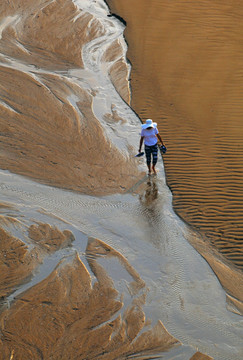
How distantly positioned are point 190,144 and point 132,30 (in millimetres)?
7219

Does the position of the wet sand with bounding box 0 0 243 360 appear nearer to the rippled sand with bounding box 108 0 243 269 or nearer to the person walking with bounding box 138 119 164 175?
the rippled sand with bounding box 108 0 243 269

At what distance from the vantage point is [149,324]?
7.16 metres

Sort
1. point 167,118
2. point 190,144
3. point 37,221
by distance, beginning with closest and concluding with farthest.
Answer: point 37,221, point 190,144, point 167,118

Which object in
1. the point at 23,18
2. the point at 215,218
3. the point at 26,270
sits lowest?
the point at 26,270

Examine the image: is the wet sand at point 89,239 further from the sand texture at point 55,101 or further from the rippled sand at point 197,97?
the rippled sand at point 197,97

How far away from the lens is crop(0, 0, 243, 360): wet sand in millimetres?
6898

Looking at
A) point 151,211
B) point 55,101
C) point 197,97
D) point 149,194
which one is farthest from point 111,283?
point 197,97

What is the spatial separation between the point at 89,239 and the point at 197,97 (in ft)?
20.4

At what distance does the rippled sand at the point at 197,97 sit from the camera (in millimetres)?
9773

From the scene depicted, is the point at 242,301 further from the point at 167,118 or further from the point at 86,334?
the point at 167,118

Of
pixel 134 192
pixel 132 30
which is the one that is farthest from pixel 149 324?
pixel 132 30

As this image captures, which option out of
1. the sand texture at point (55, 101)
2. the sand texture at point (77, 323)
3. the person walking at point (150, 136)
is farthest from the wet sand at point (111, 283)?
the person walking at point (150, 136)

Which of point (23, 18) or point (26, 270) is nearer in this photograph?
point (26, 270)

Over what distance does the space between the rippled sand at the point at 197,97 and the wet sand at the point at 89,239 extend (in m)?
0.46
